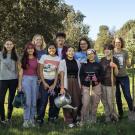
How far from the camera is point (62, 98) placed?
9.64m

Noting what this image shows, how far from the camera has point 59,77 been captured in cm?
1023

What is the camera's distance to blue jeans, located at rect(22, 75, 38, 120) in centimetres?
981

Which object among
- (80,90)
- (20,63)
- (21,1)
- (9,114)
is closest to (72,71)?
(80,90)

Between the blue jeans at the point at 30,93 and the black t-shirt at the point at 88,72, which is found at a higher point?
the black t-shirt at the point at 88,72

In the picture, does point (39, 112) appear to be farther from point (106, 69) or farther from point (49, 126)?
point (106, 69)

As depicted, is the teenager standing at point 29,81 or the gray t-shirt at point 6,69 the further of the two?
the gray t-shirt at point 6,69

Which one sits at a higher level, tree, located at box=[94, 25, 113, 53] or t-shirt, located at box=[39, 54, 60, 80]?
tree, located at box=[94, 25, 113, 53]

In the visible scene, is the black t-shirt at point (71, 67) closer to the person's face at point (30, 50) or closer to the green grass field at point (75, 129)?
the person's face at point (30, 50)

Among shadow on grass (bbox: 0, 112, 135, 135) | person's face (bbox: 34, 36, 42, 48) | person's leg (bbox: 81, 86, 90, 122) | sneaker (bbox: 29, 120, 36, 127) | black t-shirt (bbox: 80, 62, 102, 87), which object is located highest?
person's face (bbox: 34, 36, 42, 48)

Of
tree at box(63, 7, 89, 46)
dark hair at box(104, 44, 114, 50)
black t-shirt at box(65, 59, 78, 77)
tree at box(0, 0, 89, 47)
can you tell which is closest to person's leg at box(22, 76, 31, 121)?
black t-shirt at box(65, 59, 78, 77)

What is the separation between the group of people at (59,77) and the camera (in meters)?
9.91

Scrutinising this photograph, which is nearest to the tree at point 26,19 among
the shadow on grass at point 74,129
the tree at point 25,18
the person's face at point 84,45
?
the tree at point 25,18

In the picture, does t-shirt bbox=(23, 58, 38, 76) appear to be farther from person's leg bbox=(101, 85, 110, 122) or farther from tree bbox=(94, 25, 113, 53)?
tree bbox=(94, 25, 113, 53)

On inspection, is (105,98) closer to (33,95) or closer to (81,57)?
(81,57)
